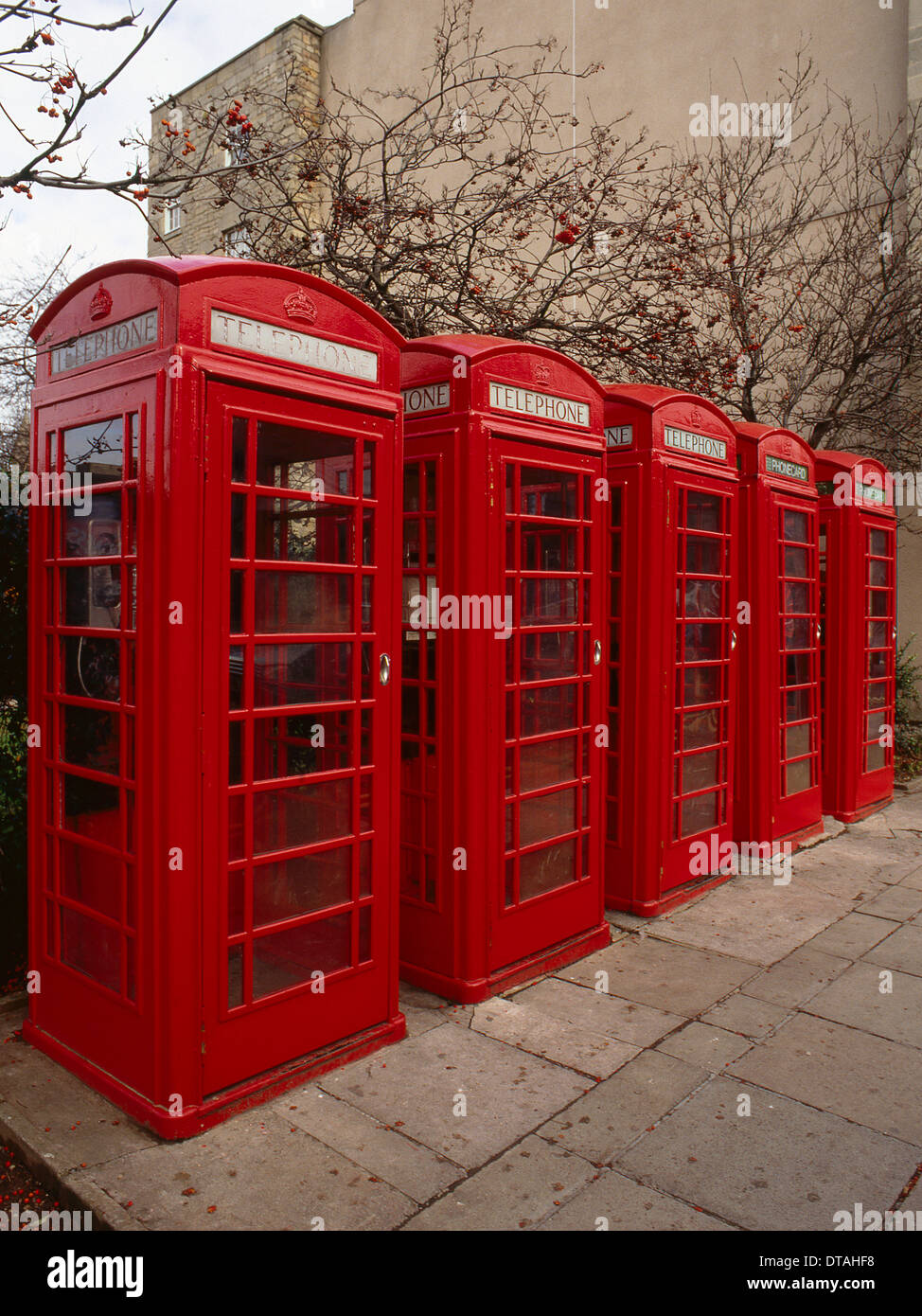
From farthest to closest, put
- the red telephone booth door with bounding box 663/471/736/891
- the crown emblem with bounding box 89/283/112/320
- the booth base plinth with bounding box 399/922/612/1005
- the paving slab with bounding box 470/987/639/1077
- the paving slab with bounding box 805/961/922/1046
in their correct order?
the red telephone booth door with bounding box 663/471/736/891
the booth base plinth with bounding box 399/922/612/1005
the paving slab with bounding box 805/961/922/1046
the paving slab with bounding box 470/987/639/1077
the crown emblem with bounding box 89/283/112/320

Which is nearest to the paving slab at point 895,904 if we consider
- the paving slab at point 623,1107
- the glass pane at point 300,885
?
the paving slab at point 623,1107

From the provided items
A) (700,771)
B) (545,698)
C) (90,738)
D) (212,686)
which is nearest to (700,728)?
(700,771)

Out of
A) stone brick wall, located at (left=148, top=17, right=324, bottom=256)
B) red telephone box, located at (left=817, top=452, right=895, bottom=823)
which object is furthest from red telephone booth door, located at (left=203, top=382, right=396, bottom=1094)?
stone brick wall, located at (left=148, top=17, right=324, bottom=256)

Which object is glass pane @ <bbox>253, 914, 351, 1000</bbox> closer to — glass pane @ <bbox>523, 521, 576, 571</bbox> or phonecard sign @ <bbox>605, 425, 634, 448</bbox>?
glass pane @ <bbox>523, 521, 576, 571</bbox>

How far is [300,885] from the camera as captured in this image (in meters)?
3.33

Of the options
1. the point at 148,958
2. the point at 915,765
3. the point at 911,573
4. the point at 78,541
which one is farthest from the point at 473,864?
the point at 911,573

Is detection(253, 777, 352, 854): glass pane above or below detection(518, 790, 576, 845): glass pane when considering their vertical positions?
above

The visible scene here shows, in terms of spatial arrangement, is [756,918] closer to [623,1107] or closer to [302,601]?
[623,1107]

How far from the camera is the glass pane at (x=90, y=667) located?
3182 mm

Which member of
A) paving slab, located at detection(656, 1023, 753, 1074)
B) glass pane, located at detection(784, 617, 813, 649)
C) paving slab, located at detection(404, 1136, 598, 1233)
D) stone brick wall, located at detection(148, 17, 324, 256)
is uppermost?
stone brick wall, located at detection(148, 17, 324, 256)

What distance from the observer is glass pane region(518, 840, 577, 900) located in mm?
4301

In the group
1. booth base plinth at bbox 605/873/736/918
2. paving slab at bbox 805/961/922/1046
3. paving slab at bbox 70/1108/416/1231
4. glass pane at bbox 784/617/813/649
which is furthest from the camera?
glass pane at bbox 784/617/813/649

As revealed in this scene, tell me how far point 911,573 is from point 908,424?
5.29ft

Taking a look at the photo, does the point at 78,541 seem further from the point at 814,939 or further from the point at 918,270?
the point at 918,270
